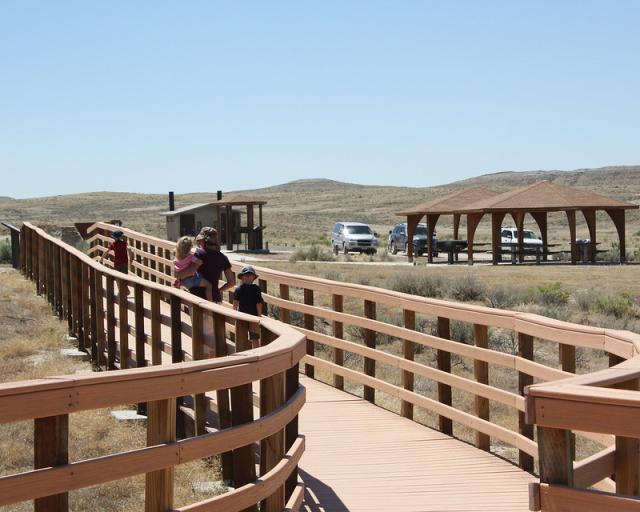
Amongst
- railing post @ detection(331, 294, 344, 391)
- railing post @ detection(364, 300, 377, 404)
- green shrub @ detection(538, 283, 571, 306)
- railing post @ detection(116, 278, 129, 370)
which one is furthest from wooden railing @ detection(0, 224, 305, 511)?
green shrub @ detection(538, 283, 571, 306)

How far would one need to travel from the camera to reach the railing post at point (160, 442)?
4.59 metres

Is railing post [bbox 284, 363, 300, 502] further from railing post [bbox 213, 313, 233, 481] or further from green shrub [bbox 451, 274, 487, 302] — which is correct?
green shrub [bbox 451, 274, 487, 302]

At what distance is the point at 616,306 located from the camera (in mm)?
26281

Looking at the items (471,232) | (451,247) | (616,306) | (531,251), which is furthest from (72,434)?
(451,247)

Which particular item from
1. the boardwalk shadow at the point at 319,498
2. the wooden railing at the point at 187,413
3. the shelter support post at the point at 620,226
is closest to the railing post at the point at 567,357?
the boardwalk shadow at the point at 319,498

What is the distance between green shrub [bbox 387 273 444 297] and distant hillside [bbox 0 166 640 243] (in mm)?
47741

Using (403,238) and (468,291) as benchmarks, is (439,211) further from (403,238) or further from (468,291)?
(468,291)

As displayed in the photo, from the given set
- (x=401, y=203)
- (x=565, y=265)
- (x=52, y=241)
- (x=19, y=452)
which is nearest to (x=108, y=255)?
(x=52, y=241)

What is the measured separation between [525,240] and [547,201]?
7894mm

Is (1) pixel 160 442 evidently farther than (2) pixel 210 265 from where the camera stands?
No

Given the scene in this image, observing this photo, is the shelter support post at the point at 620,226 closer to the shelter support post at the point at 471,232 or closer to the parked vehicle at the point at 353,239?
the shelter support post at the point at 471,232

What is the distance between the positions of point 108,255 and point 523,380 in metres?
14.9

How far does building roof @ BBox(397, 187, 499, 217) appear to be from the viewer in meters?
44.2

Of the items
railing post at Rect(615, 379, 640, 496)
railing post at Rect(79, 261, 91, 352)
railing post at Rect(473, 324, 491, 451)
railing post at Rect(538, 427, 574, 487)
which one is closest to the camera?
railing post at Rect(538, 427, 574, 487)
